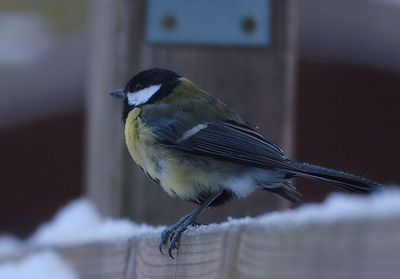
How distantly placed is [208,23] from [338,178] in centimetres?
77

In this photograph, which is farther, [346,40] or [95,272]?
[346,40]

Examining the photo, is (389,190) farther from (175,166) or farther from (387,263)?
(175,166)

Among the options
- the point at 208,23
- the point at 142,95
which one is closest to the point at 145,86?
the point at 142,95

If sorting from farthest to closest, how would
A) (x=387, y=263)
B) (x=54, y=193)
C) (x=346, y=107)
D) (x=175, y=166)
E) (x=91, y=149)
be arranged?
(x=54, y=193) < (x=346, y=107) < (x=91, y=149) < (x=175, y=166) < (x=387, y=263)

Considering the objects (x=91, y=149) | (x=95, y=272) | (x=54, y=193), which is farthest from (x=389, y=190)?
(x=54, y=193)

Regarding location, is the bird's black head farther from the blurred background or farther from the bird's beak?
the blurred background

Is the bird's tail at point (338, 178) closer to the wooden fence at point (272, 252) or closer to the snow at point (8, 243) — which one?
the wooden fence at point (272, 252)

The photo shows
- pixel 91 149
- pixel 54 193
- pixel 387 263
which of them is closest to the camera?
pixel 387 263

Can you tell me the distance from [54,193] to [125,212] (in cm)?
200

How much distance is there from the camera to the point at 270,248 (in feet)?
4.65

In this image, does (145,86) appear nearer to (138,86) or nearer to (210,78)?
(138,86)

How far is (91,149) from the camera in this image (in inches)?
121

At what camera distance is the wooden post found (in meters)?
2.85

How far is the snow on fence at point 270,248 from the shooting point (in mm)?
1141
